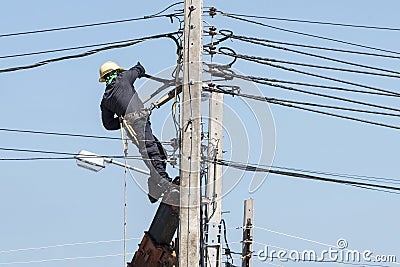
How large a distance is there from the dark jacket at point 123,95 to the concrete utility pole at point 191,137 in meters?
1.05

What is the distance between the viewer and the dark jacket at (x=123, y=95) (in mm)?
14195

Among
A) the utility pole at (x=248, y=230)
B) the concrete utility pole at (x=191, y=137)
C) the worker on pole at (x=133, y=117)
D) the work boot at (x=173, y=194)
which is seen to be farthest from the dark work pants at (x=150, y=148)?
the utility pole at (x=248, y=230)

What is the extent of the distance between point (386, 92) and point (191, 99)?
13.3 ft

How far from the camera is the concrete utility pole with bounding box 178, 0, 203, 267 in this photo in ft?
43.0

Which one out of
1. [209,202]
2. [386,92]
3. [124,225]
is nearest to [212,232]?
[209,202]

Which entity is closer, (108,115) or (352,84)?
(108,115)

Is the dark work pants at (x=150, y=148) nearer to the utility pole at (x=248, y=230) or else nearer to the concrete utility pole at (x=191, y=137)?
the concrete utility pole at (x=191, y=137)

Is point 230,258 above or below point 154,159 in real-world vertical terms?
below

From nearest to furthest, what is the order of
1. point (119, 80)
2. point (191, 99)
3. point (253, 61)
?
point (191, 99) < point (119, 80) < point (253, 61)

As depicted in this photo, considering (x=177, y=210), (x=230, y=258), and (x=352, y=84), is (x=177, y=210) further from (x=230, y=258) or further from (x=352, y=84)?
(x=352, y=84)

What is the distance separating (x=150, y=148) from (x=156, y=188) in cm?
55

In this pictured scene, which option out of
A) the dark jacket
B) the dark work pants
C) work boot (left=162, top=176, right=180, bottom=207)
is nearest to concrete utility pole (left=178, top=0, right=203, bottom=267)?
work boot (left=162, top=176, right=180, bottom=207)

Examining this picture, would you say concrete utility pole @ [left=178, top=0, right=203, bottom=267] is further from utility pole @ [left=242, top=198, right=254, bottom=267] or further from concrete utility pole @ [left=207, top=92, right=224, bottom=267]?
utility pole @ [left=242, top=198, right=254, bottom=267]

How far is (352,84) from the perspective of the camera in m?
15.9
